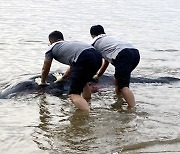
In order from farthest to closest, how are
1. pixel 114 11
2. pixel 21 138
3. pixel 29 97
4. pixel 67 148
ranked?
pixel 114 11, pixel 29 97, pixel 21 138, pixel 67 148

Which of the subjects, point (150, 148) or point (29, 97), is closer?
point (150, 148)

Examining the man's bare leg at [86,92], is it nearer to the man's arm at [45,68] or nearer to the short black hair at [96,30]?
the man's arm at [45,68]

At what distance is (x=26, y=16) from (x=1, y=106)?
712 inches

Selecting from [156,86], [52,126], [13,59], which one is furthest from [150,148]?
[13,59]

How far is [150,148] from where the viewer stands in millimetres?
6020

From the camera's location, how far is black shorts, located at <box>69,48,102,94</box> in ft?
24.8

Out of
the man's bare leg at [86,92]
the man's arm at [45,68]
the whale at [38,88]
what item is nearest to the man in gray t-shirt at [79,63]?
the man's arm at [45,68]

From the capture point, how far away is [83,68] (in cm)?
758

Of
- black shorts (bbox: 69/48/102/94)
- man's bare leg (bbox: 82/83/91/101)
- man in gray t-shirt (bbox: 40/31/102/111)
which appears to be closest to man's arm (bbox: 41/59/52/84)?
man in gray t-shirt (bbox: 40/31/102/111)

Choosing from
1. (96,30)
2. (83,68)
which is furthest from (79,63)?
(96,30)

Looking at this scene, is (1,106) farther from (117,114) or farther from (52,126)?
(117,114)

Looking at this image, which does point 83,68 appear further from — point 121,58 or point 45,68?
point 45,68

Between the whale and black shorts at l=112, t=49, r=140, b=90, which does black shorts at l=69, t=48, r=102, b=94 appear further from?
the whale

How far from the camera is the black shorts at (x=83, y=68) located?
7.57 m
